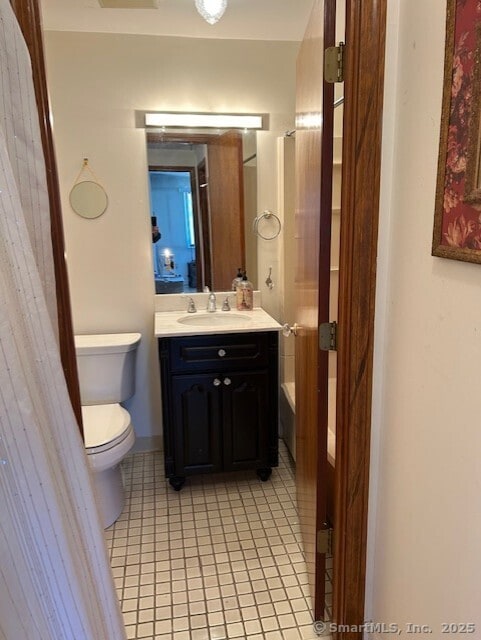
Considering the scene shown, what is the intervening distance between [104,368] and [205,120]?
1.46 meters

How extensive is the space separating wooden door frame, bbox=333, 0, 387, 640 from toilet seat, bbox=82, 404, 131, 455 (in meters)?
1.04

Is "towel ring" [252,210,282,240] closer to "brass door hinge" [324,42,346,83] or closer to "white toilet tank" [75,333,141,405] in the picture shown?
"white toilet tank" [75,333,141,405]

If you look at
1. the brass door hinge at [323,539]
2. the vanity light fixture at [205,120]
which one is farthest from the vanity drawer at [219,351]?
the vanity light fixture at [205,120]

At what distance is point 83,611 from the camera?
2.68 ft

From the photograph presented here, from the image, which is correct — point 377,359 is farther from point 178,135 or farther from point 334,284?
point 178,135

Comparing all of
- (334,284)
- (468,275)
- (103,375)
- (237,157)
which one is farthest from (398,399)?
(237,157)

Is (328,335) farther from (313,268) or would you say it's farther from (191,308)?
(191,308)

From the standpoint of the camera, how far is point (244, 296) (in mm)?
2521

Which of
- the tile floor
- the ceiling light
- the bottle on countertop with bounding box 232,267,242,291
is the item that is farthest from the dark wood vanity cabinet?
the ceiling light

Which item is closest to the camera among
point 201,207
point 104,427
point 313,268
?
point 313,268

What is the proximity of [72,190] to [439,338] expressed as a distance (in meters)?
2.07

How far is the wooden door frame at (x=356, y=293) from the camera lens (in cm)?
103

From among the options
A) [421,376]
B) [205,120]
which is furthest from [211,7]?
[421,376]

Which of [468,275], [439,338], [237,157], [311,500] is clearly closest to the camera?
[468,275]
